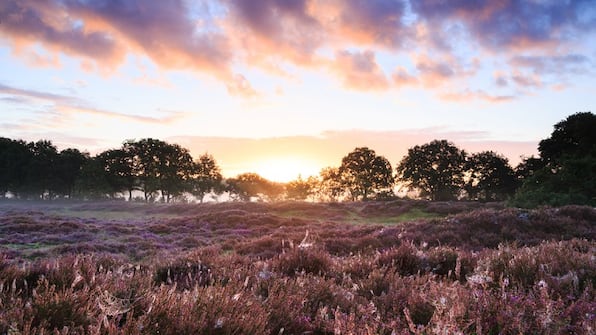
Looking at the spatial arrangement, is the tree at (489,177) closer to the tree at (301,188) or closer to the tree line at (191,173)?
the tree line at (191,173)

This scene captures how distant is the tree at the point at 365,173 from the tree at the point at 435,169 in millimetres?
4475

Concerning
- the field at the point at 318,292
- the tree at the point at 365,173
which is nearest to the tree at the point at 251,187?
the tree at the point at 365,173

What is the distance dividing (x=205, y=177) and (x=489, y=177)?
69.5 m

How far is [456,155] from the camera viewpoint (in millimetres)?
81438

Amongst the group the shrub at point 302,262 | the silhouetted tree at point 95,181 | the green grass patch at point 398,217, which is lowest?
the green grass patch at point 398,217

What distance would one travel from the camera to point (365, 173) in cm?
8638

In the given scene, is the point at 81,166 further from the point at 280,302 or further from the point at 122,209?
the point at 280,302

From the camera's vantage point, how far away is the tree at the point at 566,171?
31234mm

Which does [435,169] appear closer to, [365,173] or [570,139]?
[365,173]

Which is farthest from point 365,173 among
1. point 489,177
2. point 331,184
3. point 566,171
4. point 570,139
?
point 566,171

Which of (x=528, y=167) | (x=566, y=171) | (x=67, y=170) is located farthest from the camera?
(x=67, y=170)

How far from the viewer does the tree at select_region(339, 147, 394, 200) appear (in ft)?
284

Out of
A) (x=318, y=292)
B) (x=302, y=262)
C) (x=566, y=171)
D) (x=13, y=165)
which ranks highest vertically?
(x=13, y=165)

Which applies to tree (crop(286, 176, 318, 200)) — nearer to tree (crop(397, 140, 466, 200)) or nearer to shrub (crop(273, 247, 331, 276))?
tree (crop(397, 140, 466, 200))
